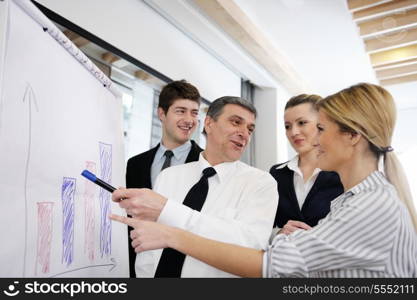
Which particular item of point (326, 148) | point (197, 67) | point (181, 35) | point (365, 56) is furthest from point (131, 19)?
point (365, 56)

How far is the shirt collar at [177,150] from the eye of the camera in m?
1.90

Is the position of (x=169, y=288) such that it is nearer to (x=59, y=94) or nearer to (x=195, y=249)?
(x=195, y=249)

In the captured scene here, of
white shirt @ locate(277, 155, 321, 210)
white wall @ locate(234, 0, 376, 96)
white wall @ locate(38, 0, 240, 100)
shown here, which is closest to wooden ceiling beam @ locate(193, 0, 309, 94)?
white wall @ locate(234, 0, 376, 96)

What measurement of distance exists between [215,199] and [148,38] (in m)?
1.60

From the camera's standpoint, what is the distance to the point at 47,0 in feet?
5.41

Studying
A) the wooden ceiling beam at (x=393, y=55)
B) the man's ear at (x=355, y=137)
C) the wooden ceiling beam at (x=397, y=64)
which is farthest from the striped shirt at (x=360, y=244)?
the wooden ceiling beam at (x=397, y=64)

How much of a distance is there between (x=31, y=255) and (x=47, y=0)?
1350mm

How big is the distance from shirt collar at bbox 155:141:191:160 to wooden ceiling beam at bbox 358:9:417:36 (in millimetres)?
2026

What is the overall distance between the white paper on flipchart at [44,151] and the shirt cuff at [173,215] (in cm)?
27

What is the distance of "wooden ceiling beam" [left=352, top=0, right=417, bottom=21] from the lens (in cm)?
254

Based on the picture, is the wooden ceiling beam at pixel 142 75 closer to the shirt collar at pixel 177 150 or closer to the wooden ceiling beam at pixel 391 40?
the shirt collar at pixel 177 150

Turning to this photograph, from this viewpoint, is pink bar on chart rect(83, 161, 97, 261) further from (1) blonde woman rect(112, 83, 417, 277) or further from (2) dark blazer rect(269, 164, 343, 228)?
(2) dark blazer rect(269, 164, 343, 228)

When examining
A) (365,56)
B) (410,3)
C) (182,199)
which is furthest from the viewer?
(365,56)

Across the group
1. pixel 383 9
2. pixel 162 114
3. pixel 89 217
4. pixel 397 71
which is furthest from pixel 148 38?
pixel 397 71
